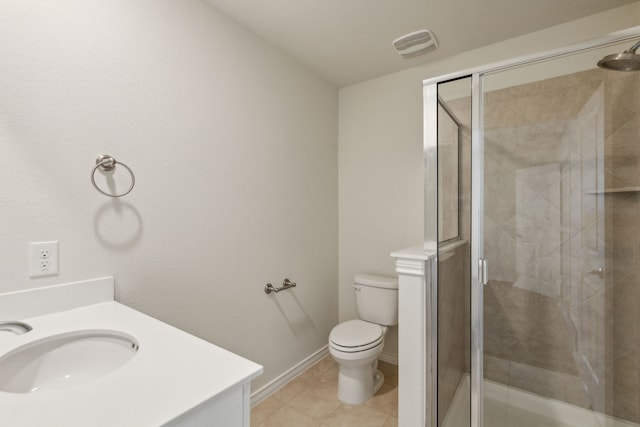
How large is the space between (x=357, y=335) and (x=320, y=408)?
0.49m

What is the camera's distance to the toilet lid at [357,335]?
1.91 meters

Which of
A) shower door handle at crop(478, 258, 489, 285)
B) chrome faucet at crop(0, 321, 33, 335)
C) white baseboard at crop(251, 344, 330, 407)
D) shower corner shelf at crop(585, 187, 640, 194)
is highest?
shower corner shelf at crop(585, 187, 640, 194)

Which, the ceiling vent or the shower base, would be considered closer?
the shower base

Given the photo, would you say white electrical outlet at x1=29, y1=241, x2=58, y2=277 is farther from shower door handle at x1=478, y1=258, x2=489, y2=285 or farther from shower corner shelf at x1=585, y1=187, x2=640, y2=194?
shower corner shelf at x1=585, y1=187, x2=640, y2=194

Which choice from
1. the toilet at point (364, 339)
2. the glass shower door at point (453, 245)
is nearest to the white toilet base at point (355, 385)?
the toilet at point (364, 339)

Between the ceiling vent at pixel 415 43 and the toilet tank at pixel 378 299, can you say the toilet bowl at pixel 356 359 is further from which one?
the ceiling vent at pixel 415 43

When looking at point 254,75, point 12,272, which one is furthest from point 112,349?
point 254,75

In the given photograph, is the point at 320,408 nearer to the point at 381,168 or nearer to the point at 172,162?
the point at 172,162

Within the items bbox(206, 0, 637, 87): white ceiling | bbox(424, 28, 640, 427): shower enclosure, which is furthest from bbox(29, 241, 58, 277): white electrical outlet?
bbox(424, 28, 640, 427): shower enclosure

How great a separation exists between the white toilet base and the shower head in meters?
2.00

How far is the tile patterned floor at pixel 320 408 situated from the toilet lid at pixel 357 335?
0.39 metres

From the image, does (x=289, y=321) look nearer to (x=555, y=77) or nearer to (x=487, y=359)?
(x=487, y=359)

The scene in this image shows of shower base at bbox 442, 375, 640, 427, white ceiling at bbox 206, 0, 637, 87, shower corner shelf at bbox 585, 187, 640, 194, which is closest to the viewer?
A: shower corner shelf at bbox 585, 187, 640, 194

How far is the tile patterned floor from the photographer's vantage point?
1774 millimetres
